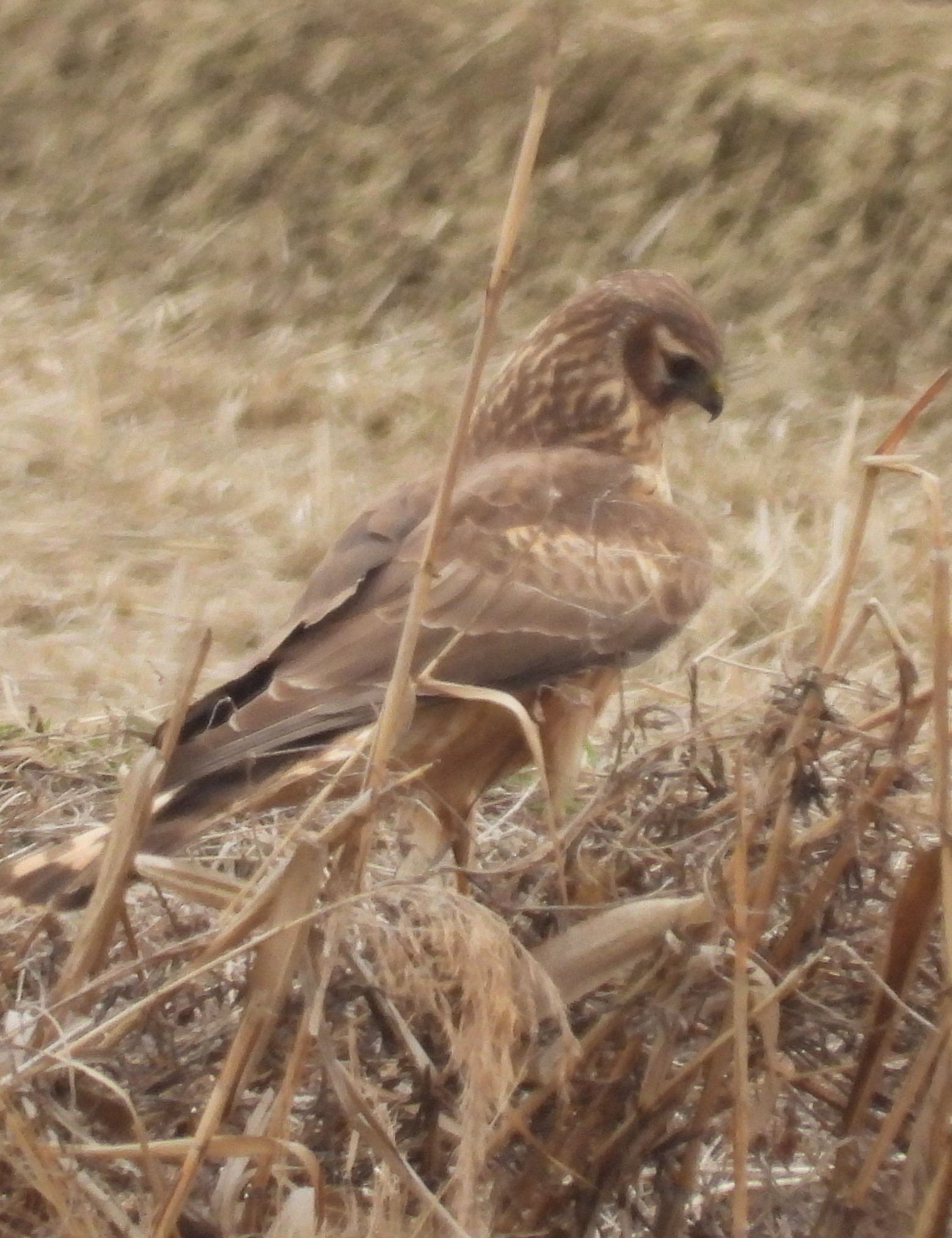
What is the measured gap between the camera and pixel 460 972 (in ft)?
4.55

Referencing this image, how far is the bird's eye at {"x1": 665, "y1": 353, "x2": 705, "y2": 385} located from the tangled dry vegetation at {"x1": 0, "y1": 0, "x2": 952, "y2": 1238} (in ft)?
1.73

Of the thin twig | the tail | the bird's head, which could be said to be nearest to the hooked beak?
the bird's head

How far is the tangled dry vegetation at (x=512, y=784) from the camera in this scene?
1.44 metres

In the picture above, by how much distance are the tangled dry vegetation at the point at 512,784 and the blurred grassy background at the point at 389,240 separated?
0.04ft

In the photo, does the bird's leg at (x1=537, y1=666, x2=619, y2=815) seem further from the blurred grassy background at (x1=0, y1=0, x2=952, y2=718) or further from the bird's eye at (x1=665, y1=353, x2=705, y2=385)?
the blurred grassy background at (x1=0, y1=0, x2=952, y2=718)

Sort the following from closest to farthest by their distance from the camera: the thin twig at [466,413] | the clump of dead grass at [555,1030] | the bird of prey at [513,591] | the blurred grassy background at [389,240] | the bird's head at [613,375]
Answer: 1. the thin twig at [466,413]
2. the clump of dead grass at [555,1030]
3. the bird of prey at [513,591]
4. the bird's head at [613,375]
5. the blurred grassy background at [389,240]

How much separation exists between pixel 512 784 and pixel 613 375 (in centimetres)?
62

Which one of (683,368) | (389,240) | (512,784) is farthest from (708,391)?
(389,240)

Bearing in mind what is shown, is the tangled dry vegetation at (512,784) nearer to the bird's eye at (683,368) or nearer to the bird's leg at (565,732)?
the bird's leg at (565,732)

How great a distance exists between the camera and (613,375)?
3.12 meters

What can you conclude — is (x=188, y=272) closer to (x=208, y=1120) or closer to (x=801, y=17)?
(x=801, y=17)

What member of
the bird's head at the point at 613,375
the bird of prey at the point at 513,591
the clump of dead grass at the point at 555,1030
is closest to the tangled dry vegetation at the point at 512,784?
the clump of dead grass at the point at 555,1030

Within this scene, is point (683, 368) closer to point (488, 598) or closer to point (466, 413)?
point (488, 598)

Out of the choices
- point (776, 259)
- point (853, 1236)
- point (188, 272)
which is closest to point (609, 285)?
point (853, 1236)
